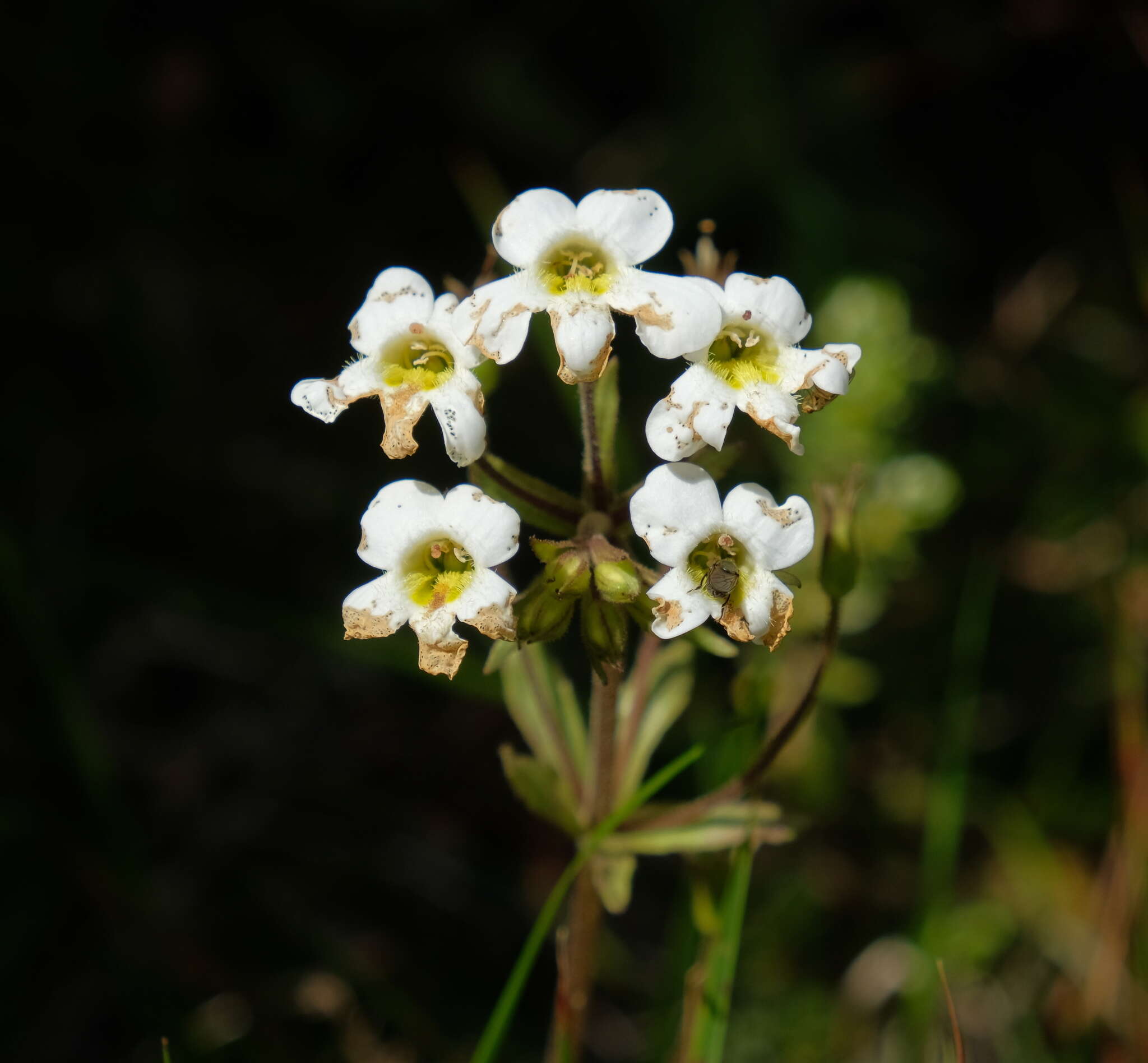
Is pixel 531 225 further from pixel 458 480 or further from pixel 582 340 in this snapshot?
pixel 458 480

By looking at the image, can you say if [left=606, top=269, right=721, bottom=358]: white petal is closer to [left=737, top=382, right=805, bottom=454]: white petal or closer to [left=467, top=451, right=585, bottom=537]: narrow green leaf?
[left=737, top=382, right=805, bottom=454]: white petal

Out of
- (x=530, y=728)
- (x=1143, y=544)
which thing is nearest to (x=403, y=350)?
(x=530, y=728)

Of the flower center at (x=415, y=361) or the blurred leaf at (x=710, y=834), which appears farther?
the blurred leaf at (x=710, y=834)

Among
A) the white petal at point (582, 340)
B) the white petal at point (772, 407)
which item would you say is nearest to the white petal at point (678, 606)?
the white petal at point (772, 407)

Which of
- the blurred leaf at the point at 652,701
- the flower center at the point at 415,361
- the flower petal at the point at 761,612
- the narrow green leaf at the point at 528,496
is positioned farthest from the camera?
the blurred leaf at the point at 652,701

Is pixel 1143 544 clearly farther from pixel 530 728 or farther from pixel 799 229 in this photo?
pixel 530 728

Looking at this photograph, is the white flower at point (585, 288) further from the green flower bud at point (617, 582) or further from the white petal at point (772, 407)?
the green flower bud at point (617, 582)
